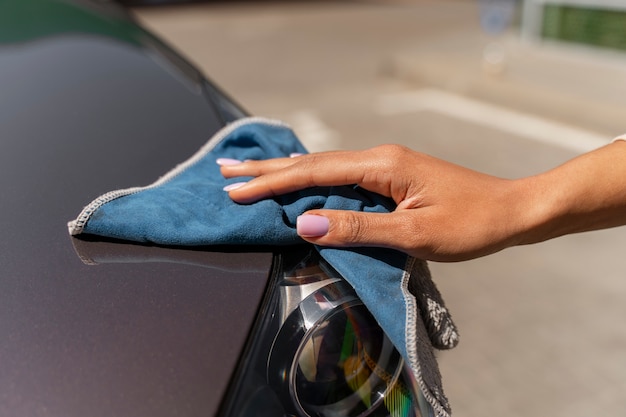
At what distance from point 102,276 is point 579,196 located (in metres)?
1.09

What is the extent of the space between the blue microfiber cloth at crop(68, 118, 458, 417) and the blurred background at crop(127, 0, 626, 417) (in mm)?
1365

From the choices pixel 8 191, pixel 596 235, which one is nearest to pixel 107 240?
pixel 8 191

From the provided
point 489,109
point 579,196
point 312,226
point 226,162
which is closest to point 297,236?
point 312,226

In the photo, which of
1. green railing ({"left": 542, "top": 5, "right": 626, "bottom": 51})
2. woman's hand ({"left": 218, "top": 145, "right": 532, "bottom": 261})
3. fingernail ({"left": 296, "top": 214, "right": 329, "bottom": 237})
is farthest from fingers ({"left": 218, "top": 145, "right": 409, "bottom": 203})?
green railing ({"left": 542, "top": 5, "right": 626, "bottom": 51})

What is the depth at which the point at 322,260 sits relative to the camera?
1.34 metres

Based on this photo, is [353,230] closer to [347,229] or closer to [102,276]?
[347,229]

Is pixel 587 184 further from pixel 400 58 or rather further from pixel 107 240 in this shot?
pixel 400 58

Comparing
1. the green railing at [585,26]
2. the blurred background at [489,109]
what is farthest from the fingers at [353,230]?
the green railing at [585,26]

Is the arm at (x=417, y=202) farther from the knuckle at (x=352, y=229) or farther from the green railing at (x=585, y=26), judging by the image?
the green railing at (x=585, y=26)

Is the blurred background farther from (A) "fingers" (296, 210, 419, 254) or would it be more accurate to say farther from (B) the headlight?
(A) "fingers" (296, 210, 419, 254)

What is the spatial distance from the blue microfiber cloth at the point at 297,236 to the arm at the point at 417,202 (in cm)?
3

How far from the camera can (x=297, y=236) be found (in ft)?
4.33

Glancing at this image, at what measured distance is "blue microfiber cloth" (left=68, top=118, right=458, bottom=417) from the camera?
1.23 meters

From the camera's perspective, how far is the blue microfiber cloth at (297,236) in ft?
4.03
